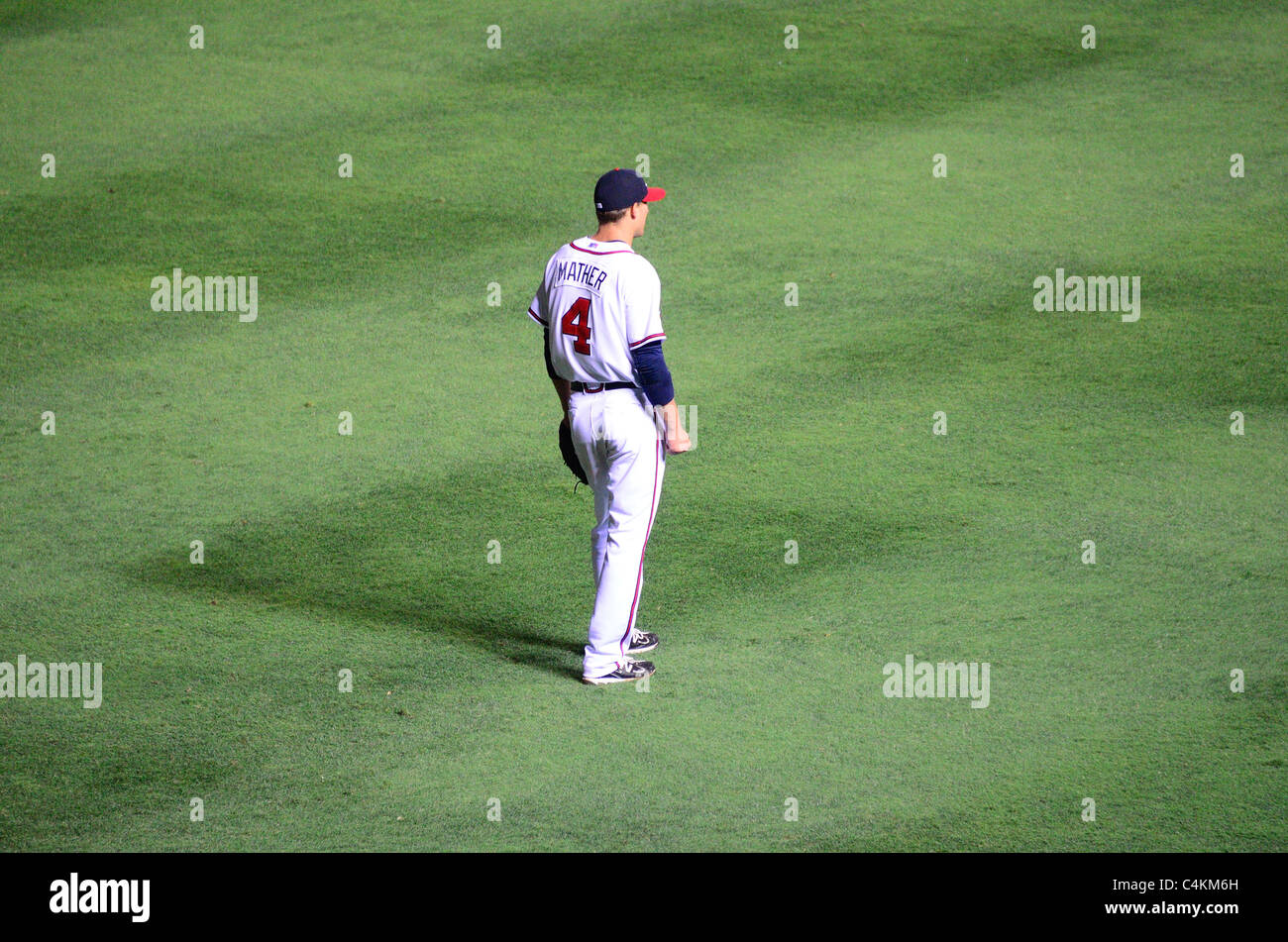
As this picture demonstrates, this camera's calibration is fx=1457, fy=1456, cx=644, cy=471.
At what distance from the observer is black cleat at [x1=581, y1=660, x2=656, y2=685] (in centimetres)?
614

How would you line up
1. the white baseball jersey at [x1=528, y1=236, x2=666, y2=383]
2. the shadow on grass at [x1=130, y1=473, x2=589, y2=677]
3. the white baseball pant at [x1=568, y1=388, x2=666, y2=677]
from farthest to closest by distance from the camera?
the shadow on grass at [x1=130, y1=473, x2=589, y2=677]
the white baseball pant at [x1=568, y1=388, x2=666, y2=677]
the white baseball jersey at [x1=528, y1=236, x2=666, y2=383]

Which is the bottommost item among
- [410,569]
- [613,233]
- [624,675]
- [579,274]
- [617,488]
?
[624,675]

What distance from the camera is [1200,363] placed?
936 cm

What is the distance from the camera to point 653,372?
230 inches

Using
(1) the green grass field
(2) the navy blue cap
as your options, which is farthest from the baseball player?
(1) the green grass field

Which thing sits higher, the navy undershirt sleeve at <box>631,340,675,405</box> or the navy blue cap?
the navy blue cap

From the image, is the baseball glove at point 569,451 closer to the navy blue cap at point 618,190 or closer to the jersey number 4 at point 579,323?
the jersey number 4 at point 579,323

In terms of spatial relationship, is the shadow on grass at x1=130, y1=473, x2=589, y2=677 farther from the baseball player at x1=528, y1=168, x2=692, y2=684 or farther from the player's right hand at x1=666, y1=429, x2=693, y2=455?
the player's right hand at x1=666, y1=429, x2=693, y2=455

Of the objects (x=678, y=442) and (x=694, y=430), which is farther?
(x=694, y=430)

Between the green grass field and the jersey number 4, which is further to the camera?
the jersey number 4

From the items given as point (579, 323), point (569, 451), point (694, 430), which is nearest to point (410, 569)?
point (569, 451)

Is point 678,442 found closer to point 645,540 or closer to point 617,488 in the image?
point 617,488

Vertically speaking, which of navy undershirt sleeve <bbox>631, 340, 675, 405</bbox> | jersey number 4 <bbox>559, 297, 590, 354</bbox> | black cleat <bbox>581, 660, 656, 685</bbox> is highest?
jersey number 4 <bbox>559, 297, 590, 354</bbox>

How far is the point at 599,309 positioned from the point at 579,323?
0.12 m
